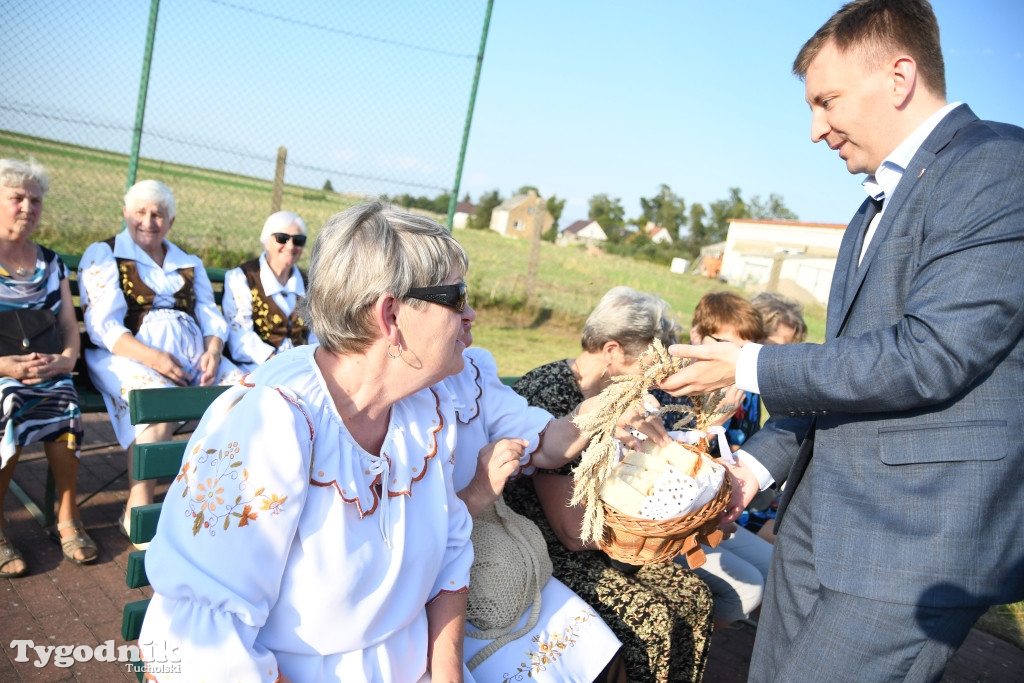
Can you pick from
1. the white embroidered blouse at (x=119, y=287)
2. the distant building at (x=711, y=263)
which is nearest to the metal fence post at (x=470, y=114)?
the white embroidered blouse at (x=119, y=287)

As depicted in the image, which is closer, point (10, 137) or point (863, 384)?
point (863, 384)

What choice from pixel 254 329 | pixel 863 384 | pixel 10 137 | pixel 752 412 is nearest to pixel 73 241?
pixel 10 137

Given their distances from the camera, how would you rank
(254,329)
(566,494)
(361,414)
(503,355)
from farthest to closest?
(503,355)
(254,329)
(566,494)
(361,414)

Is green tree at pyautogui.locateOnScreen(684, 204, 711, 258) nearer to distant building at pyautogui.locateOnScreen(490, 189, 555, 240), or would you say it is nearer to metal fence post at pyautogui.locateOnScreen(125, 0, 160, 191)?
distant building at pyautogui.locateOnScreen(490, 189, 555, 240)

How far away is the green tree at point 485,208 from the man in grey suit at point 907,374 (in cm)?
5804

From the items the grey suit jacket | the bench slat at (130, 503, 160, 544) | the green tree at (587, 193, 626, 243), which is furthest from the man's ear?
the green tree at (587, 193, 626, 243)

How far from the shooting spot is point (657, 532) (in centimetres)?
203

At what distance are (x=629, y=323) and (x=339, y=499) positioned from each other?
64.3 inches

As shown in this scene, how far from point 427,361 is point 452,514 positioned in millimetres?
446

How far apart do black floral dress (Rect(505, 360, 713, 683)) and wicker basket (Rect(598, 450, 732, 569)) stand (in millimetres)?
311

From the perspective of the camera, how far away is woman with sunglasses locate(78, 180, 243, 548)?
407 centimetres

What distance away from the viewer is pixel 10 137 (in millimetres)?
5633

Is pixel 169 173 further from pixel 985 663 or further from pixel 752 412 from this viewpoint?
pixel 985 663

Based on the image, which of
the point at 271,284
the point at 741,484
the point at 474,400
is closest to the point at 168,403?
the point at 474,400
